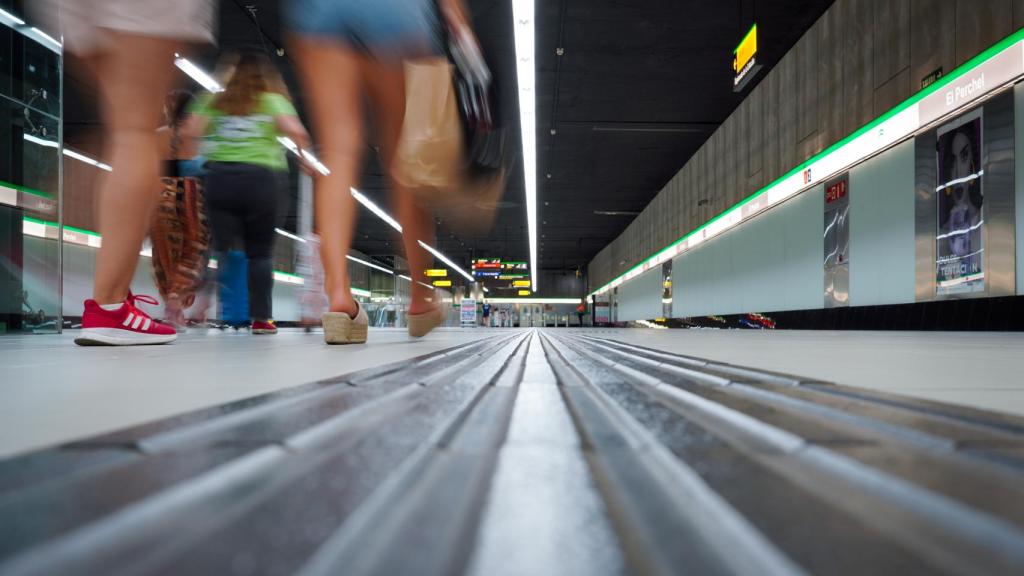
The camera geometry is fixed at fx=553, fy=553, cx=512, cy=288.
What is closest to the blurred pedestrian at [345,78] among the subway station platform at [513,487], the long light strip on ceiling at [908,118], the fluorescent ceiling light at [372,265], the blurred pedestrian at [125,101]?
the blurred pedestrian at [125,101]

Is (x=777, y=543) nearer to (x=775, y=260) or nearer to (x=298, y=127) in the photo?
(x=298, y=127)

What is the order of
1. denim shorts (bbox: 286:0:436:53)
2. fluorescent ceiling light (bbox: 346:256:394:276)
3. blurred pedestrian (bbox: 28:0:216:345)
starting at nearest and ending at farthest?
blurred pedestrian (bbox: 28:0:216:345) < denim shorts (bbox: 286:0:436:53) < fluorescent ceiling light (bbox: 346:256:394:276)

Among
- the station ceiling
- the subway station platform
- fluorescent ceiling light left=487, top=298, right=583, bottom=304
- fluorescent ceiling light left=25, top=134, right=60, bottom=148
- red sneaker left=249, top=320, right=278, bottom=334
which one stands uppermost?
the station ceiling

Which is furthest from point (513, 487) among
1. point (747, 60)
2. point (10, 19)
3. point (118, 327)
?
point (747, 60)

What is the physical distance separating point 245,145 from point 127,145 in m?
1.56

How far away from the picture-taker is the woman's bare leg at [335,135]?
2.06 m

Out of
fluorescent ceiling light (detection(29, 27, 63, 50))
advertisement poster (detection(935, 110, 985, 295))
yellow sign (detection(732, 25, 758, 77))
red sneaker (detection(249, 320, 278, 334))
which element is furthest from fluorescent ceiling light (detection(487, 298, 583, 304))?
red sneaker (detection(249, 320, 278, 334))

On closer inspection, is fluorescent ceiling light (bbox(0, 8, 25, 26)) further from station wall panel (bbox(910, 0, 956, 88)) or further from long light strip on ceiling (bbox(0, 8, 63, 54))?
station wall panel (bbox(910, 0, 956, 88))

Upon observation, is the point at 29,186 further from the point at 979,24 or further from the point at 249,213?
the point at 979,24

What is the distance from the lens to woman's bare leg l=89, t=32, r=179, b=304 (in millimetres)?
1809

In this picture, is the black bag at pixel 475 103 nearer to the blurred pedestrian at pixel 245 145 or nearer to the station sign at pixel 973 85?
the blurred pedestrian at pixel 245 145

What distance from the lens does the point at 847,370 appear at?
44.6 inches

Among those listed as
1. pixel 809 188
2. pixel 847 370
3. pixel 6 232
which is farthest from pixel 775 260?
pixel 6 232

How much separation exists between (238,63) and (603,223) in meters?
18.0
